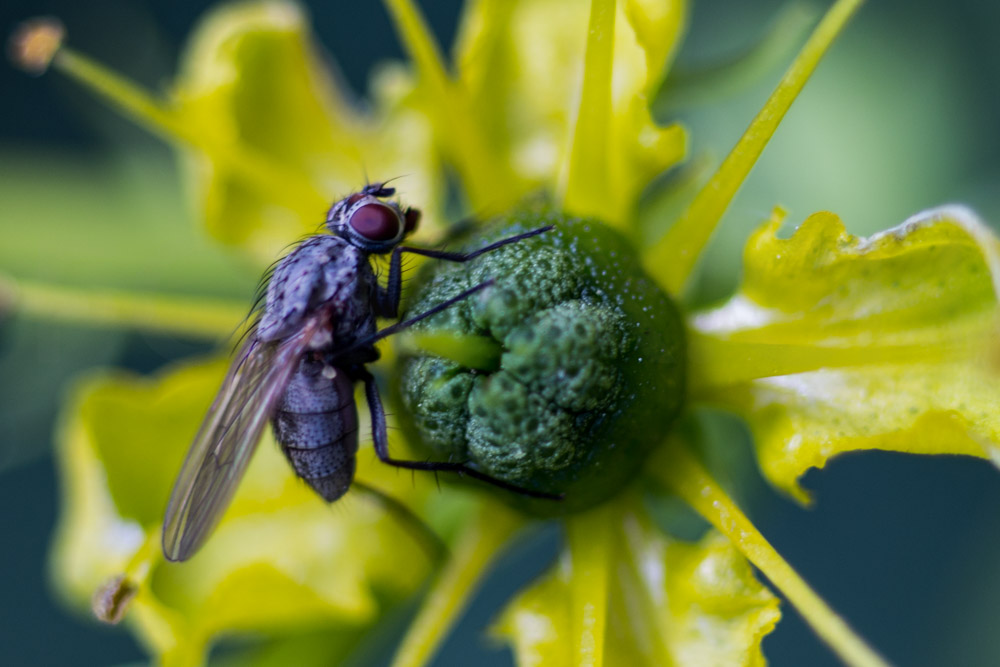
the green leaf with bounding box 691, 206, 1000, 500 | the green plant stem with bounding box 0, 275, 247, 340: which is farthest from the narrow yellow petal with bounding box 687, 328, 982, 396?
the green plant stem with bounding box 0, 275, 247, 340

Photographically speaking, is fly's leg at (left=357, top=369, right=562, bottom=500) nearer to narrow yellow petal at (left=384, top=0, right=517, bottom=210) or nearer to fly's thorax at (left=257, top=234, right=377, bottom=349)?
fly's thorax at (left=257, top=234, right=377, bottom=349)

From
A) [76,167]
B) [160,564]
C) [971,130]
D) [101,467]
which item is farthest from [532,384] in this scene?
[76,167]

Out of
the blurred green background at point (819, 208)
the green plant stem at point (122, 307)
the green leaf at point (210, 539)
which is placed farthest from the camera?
the blurred green background at point (819, 208)

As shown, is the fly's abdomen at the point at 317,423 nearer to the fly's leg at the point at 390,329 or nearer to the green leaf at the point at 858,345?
the fly's leg at the point at 390,329

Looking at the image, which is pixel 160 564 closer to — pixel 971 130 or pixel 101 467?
pixel 101 467

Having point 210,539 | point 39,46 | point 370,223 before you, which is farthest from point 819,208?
point 39,46

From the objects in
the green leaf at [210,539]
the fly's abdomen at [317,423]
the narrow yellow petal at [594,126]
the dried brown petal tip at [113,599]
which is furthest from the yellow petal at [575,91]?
the dried brown petal tip at [113,599]

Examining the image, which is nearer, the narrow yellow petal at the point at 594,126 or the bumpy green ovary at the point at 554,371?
the bumpy green ovary at the point at 554,371
